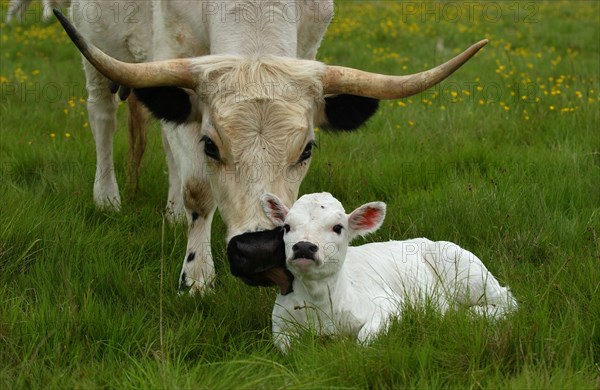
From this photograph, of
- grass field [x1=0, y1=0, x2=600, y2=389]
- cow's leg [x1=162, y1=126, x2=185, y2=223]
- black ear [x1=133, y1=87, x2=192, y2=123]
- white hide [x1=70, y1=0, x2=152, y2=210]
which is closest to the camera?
grass field [x1=0, y1=0, x2=600, y2=389]

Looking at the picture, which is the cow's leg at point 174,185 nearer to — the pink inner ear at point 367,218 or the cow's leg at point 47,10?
the cow's leg at point 47,10

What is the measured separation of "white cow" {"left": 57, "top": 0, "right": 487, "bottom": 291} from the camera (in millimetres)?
4543

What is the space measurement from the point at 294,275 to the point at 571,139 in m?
4.24

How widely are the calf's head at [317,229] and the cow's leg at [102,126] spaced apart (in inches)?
130

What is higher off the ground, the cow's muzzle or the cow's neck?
the cow's neck

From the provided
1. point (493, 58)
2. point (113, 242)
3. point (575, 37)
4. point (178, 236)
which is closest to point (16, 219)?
point (113, 242)

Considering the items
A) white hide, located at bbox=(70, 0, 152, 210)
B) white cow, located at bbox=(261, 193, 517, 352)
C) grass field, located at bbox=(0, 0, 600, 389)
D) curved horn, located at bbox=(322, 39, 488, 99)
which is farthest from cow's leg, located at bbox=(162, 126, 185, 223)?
white cow, located at bbox=(261, 193, 517, 352)

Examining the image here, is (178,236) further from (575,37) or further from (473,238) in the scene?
(575,37)

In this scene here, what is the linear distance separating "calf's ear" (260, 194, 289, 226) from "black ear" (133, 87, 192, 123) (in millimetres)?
1182

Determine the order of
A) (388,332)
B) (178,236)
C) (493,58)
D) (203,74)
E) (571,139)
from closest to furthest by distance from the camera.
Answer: (388,332) < (203,74) < (178,236) < (571,139) < (493,58)

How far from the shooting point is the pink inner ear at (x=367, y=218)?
167 inches

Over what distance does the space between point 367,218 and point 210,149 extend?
1070 mm

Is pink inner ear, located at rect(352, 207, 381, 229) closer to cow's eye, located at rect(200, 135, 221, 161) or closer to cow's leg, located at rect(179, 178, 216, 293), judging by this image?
cow's eye, located at rect(200, 135, 221, 161)

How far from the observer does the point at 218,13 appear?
5.47m
